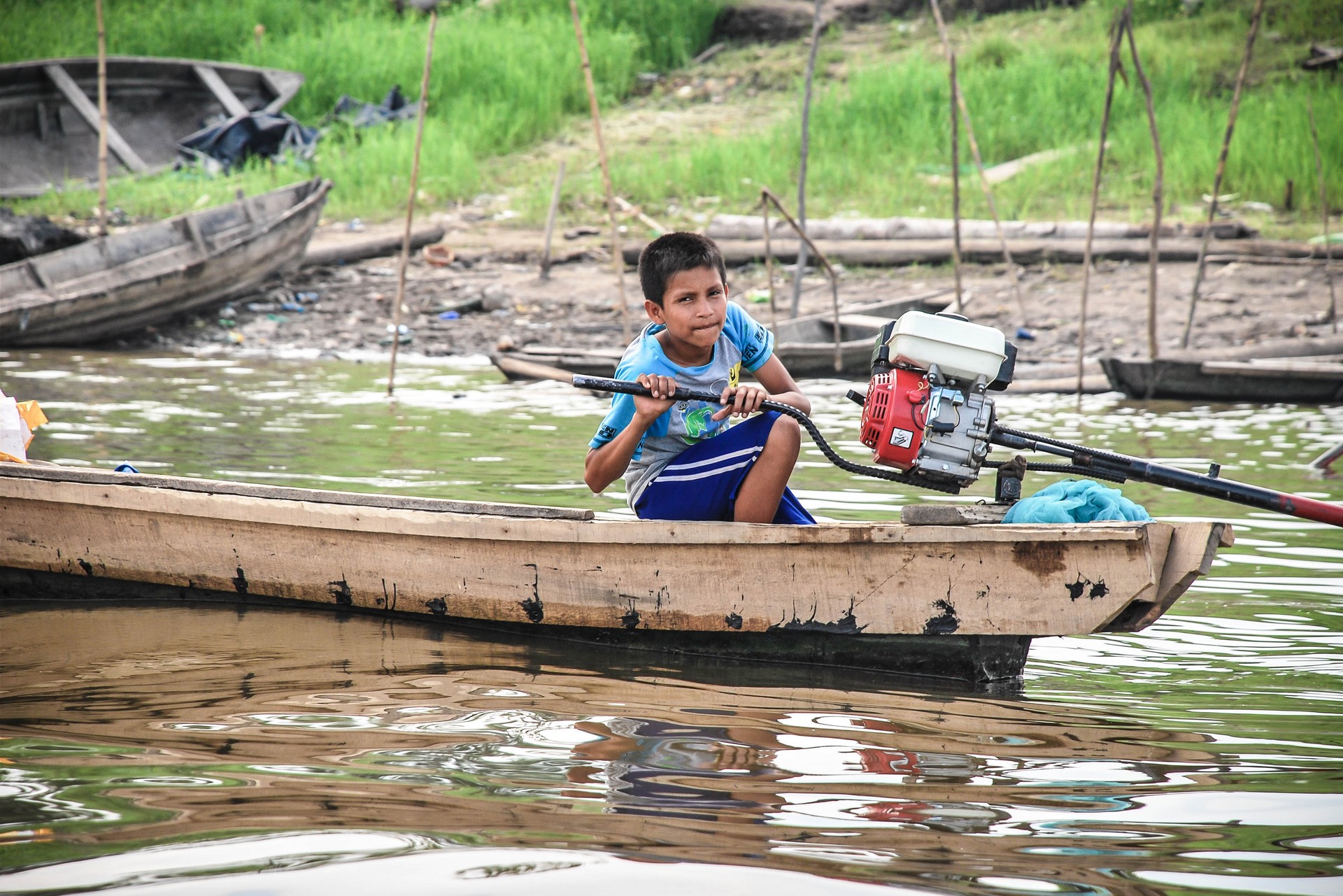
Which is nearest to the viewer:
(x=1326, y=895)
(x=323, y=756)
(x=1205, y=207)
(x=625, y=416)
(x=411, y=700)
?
(x=1326, y=895)

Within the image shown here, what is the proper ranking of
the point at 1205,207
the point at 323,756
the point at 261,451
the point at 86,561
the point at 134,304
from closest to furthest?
1. the point at 323,756
2. the point at 86,561
3. the point at 261,451
4. the point at 134,304
5. the point at 1205,207

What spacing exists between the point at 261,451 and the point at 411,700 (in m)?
3.68

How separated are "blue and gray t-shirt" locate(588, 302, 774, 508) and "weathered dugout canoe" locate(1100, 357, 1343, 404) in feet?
14.6

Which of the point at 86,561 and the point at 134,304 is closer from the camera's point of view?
the point at 86,561

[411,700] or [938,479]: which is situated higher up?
[938,479]

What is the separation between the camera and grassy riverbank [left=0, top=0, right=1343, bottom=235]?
11.9m

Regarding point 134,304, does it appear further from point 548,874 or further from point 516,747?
point 548,874

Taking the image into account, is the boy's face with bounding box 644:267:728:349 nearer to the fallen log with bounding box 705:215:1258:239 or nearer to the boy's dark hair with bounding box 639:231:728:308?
the boy's dark hair with bounding box 639:231:728:308

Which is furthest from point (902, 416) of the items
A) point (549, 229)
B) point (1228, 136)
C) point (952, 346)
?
point (549, 229)

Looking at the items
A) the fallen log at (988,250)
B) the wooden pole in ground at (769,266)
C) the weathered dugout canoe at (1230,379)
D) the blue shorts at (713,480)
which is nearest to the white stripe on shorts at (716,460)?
the blue shorts at (713,480)

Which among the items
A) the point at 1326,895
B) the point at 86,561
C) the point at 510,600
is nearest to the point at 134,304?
the point at 86,561

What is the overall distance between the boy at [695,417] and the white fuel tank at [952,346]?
393mm

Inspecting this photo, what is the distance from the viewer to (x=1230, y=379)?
24.6 feet

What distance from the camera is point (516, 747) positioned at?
8.87 ft
